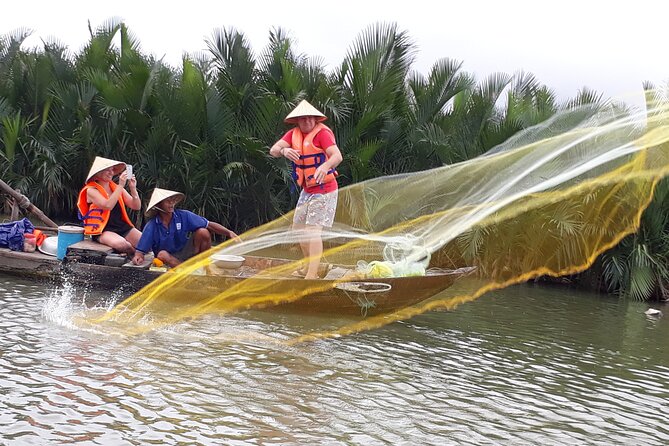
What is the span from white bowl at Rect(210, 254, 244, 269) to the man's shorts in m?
0.70

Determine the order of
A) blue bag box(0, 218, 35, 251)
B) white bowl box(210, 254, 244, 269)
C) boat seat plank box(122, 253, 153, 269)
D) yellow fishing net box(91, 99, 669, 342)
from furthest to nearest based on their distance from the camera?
blue bag box(0, 218, 35, 251) < boat seat plank box(122, 253, 153, 269) < white bowl box(210, 254, 244, 269) < yellow fishing net box(91, 99, 669, 342)

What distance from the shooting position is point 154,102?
14594 millimetres

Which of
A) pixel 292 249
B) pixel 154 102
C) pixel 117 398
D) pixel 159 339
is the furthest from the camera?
pixel 154 102

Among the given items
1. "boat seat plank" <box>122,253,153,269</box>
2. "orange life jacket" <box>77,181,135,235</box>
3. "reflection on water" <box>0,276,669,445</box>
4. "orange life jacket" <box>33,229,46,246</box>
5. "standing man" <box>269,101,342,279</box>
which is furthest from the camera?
"orange life jacket" <box>33,229,46,246</box>

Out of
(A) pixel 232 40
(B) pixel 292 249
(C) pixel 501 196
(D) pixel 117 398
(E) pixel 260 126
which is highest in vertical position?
(A) pixel 232 40

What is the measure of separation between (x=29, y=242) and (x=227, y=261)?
2.96m

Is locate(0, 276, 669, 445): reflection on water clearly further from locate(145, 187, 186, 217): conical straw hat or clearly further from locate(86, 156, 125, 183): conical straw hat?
locate(86, 156, 125, 183): conical straw hat

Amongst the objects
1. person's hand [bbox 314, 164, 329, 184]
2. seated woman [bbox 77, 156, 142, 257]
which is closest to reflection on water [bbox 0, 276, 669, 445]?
seated woman [bbox 77, 156, 142, 257]

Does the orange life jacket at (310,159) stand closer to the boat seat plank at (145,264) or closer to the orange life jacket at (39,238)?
the boat seat plank at (145,264)

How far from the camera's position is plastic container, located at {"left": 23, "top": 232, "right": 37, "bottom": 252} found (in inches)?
367

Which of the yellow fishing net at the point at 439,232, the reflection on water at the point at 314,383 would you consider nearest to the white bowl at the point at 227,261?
the yellow fishing net at the point at 439,232

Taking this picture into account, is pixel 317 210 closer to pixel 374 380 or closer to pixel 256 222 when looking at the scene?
pixel 374 380

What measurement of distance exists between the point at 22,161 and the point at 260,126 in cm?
551

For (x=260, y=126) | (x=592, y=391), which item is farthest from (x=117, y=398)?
(x=260, y=126)
